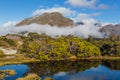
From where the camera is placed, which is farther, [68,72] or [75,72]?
[75,72]

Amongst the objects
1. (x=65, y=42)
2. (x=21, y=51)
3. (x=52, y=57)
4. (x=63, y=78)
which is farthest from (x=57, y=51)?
(x=63, y=78)

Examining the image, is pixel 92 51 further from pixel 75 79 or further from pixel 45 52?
pixel 75 79

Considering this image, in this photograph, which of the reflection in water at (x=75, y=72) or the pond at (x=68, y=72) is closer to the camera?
the pond at (x=68, y=72)

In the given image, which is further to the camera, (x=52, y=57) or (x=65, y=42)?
(x=65, y=42)

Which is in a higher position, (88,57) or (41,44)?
(41,44)

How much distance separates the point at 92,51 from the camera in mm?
163625

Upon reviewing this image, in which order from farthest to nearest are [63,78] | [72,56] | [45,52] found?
[72,56] → [45,52] → [63,78]

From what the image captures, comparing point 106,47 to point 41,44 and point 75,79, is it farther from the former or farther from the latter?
point 75,79

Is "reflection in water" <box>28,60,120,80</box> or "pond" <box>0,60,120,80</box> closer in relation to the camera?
"pond" <box>0,60,120,80</box>

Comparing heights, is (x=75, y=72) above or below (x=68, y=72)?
below

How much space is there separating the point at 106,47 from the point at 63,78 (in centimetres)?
9644

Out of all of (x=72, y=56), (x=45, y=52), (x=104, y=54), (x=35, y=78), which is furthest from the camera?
(x=104, y=54)

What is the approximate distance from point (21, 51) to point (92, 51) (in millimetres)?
49905

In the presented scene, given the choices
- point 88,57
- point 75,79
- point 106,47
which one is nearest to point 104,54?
point 106,47
